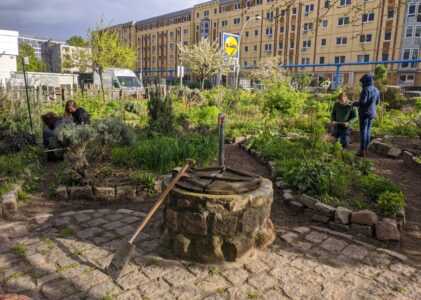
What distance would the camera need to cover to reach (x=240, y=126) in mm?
10320

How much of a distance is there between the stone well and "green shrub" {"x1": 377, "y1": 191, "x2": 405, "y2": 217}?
1823mm

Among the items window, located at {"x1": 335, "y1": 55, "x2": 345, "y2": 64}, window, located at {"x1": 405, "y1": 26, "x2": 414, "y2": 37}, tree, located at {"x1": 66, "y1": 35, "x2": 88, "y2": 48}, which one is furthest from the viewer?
window, located at {"x1": 335, "y1": 55, "x2": 345, "y2": 64}

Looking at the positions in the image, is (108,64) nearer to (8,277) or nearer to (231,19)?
(8,277)

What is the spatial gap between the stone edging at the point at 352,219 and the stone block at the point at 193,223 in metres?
1.88

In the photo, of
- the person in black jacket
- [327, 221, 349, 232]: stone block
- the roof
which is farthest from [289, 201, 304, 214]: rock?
the roof

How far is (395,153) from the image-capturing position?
7770mm

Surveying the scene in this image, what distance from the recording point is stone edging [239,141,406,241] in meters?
3.80

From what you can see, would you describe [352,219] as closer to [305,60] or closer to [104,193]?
[104,193]

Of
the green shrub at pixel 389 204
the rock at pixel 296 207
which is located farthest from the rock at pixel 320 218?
the green shrub at pixel 389 204

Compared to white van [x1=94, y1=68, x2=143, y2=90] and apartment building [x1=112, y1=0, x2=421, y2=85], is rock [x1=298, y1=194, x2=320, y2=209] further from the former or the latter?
apartment building [x1=112, y1=0, x2=421, y2=85]

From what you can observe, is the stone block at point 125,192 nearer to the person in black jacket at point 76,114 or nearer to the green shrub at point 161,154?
the green shrub at point 161,154

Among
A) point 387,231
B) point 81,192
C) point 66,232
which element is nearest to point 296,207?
point 387,231

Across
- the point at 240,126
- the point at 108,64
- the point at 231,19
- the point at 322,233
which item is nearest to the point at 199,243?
the point at 322,233

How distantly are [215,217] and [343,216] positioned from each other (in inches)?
75.7
